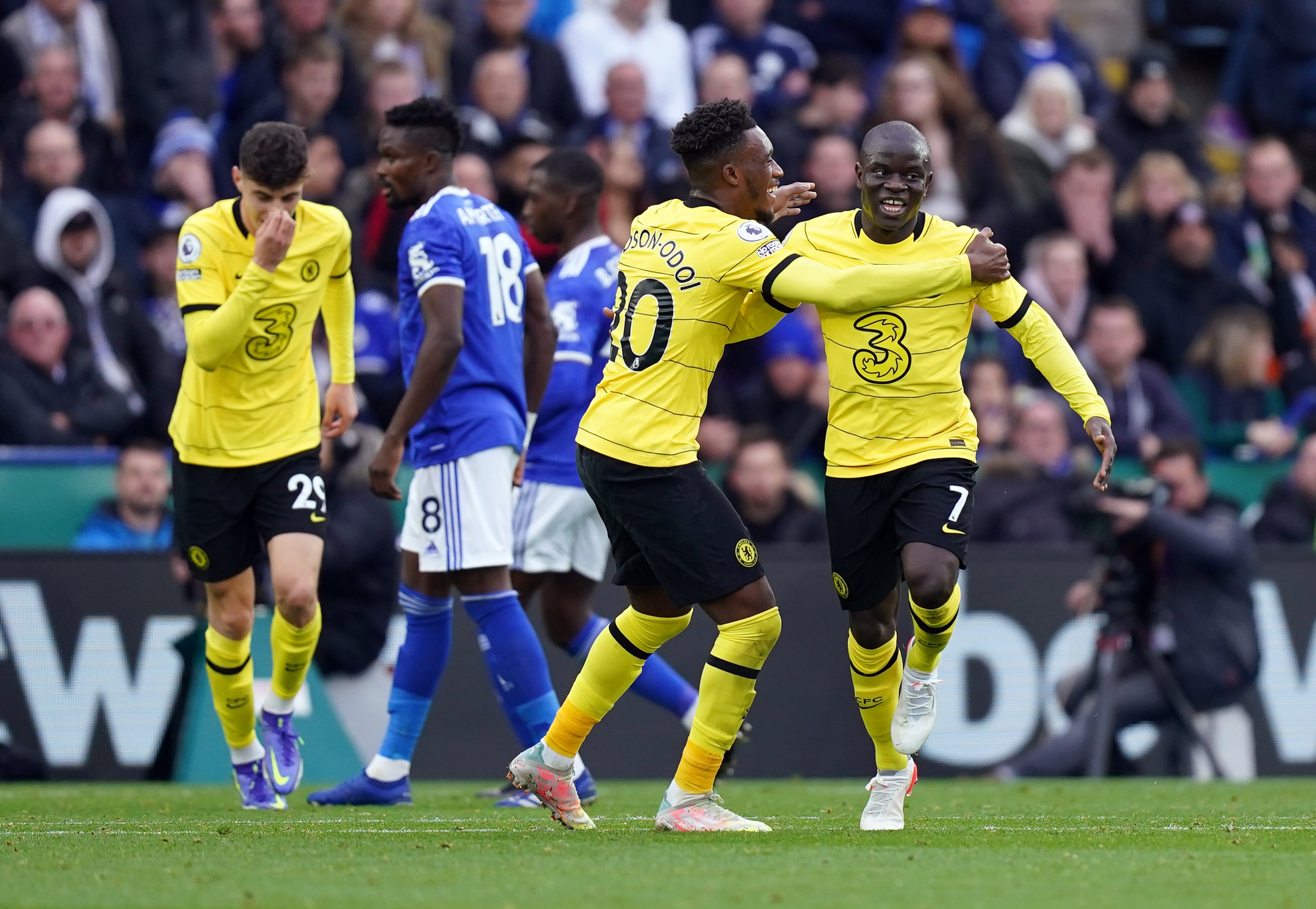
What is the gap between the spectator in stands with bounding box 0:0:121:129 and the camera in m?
12.5

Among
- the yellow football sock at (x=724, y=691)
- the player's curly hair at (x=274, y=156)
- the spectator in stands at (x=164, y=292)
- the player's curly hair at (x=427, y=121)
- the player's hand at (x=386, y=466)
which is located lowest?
the yellow football sock at (x=724, y=691)

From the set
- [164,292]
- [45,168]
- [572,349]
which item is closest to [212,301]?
[572,349]

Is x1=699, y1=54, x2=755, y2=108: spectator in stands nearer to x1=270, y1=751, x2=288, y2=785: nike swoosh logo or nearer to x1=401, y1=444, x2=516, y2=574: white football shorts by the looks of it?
x1=401, y1=444, x2=516, y2=574: white football shorts

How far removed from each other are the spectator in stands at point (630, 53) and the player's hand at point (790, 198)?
751 cm

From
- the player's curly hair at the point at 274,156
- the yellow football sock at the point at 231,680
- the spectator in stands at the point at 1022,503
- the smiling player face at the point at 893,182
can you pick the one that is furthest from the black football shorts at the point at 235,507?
the spectator in stands at the point at 1022,503

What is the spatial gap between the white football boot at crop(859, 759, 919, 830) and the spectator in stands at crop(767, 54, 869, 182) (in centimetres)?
709

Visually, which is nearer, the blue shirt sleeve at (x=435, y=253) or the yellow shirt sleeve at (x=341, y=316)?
the blue shirt sleeve at (x=435, y=253)

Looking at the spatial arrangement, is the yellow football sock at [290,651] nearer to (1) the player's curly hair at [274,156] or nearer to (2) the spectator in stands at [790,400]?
(1) the player's curly hair at [274,156]

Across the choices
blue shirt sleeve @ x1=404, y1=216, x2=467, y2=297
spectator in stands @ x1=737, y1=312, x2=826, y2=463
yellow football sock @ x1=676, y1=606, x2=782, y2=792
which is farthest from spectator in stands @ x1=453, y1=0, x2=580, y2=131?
yellow football sock @ x1=676, y1=606, x2=782, y2=792

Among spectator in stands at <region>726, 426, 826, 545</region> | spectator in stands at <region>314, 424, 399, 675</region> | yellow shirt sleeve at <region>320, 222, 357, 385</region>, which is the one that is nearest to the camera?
yellow shirt sleeve at <region>320, 222, 357, 385</region>

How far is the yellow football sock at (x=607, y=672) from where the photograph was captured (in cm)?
634

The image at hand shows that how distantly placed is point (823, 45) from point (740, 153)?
923cm

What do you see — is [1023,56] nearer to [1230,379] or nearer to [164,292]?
[1230,379]

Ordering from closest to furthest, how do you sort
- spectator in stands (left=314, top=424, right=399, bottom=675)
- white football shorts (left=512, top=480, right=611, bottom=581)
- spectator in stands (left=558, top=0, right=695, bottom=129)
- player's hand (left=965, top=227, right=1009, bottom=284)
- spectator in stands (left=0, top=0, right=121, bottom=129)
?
player's hand (left=965, top=227, right=1009, bottom=284) < white football shorts (left=512, top=480, right=611, bottom=581) < spectator in stands (left=314, top=424, right=399, bottom=675) < spectator in stands (left=0, top=0, right=121, bottom=129) < spectator in stands (left=558, top=0, right=695, bottom=129)
